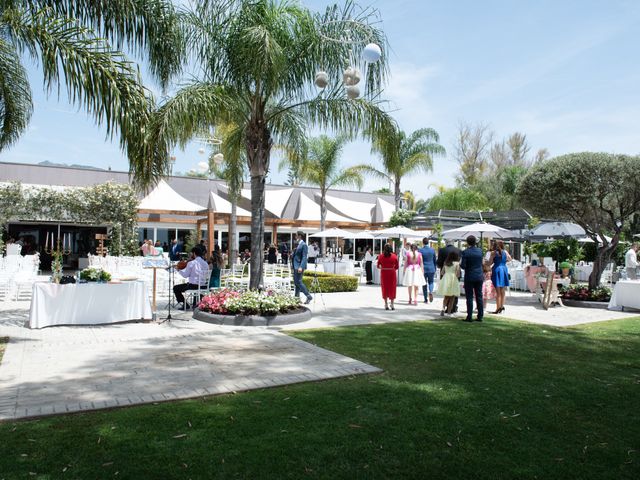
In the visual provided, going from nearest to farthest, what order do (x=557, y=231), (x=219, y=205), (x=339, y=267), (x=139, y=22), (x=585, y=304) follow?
1. (x=139, y=22)
2. (x=585, y=304)
3. (x=557, y=231)
4. (x=339, y=267)
5. (x=219, y=205)

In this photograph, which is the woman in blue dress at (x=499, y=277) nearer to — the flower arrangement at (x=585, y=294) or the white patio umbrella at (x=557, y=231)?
the flower arrangement at (x=585, y=294)

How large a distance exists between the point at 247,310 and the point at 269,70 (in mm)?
4231

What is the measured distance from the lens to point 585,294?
1266 centimetres

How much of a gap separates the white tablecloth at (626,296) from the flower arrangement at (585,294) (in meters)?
0.63

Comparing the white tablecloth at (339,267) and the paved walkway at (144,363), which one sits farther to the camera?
the white tablecloth at (339,267)

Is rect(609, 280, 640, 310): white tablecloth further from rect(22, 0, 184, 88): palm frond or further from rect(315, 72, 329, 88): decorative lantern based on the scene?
rect(22, 0, 184, 88): palm frond

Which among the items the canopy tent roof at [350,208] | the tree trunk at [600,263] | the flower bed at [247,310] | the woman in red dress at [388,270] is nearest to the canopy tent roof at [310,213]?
the canopy tent roof at [350,208]

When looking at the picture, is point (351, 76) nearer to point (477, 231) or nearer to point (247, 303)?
point (247, 303)

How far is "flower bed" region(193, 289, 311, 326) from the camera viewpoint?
28.2ft

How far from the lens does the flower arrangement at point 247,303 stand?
8.72 meters

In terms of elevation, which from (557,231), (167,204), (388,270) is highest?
(167,204)

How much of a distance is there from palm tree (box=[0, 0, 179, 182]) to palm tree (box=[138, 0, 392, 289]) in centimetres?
130

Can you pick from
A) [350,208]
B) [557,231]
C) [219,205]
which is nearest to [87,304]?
[219,205]

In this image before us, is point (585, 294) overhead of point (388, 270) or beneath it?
beneath
